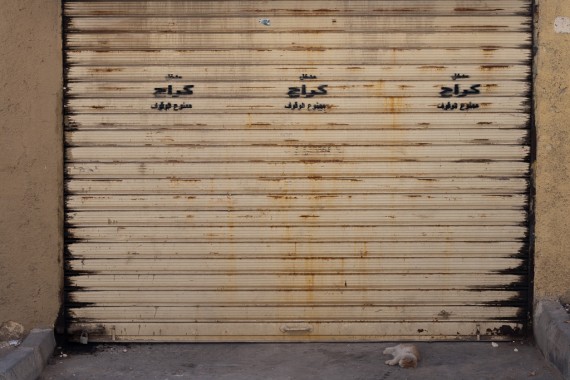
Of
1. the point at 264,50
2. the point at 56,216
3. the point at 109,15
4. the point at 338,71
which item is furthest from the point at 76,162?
the point at 338,71

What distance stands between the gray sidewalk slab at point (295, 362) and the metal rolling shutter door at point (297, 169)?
0.14 meters

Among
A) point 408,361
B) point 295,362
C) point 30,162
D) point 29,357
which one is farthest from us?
point 30,162

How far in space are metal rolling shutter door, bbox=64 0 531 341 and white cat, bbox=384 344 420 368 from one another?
290 millimetres

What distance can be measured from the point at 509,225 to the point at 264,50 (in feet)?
8.27

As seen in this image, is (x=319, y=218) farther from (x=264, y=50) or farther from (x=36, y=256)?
(x=36, y=256)

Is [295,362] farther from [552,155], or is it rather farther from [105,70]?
[105,70]

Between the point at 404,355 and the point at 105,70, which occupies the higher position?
the point at 105,70

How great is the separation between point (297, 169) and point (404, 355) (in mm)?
1735

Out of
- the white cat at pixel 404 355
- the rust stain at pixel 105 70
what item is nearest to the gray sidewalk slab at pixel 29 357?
the rust stain at pixel 105 70

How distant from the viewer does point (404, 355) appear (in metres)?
5.80

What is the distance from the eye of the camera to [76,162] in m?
6.21

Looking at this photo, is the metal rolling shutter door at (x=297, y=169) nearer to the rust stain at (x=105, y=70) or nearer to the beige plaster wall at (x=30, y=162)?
the rust stain at (x=105, y=70)

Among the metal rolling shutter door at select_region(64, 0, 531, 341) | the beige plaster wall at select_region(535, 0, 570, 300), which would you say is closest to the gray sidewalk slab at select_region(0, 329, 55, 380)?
the metal rolling shutter door at select_region(64, 0, 531, 341)

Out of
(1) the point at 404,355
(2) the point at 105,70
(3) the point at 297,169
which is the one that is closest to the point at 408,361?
(1) the point at 404,355
